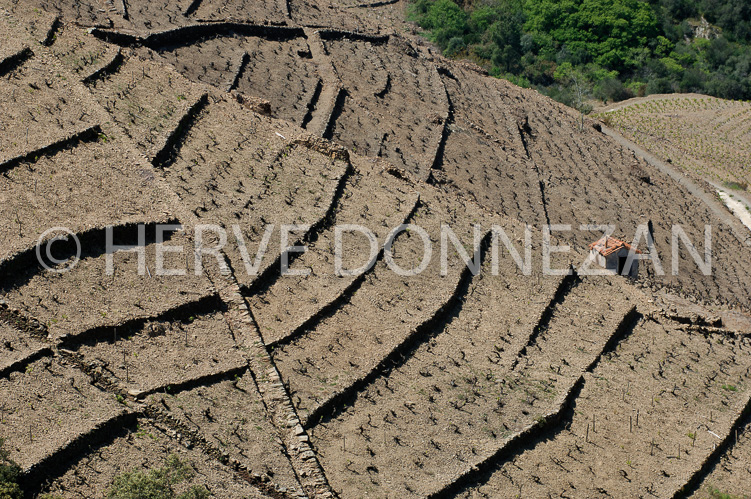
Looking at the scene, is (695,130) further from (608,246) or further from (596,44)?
(608,246)

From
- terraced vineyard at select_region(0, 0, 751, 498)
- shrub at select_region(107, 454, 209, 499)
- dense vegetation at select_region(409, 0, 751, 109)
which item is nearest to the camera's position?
shrub at select_region(107, 454, 209, 499)

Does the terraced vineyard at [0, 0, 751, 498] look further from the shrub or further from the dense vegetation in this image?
the dense vegetation

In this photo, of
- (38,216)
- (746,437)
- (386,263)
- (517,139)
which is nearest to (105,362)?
(38,216)

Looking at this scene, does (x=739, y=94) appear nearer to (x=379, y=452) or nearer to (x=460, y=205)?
(x=460, y=205)

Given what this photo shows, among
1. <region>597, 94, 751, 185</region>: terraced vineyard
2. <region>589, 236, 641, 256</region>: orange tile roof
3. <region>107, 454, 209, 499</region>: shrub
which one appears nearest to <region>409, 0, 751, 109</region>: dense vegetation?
<region>597, 94, 751, 185</region>: terraced vineyard

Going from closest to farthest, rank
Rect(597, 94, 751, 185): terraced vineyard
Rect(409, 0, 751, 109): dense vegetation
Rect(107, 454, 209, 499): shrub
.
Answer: Rect(107, 454, 209, 499): shrub
Rect(597, 94, 751, 185): terraced vineyard
Rect(409, 0, 751, 109): dense vegetation

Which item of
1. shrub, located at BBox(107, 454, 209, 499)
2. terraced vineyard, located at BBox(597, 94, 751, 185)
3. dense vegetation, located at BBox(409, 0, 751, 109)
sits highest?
dense vegetation, located at BBox(409, 0, 751, 109)
